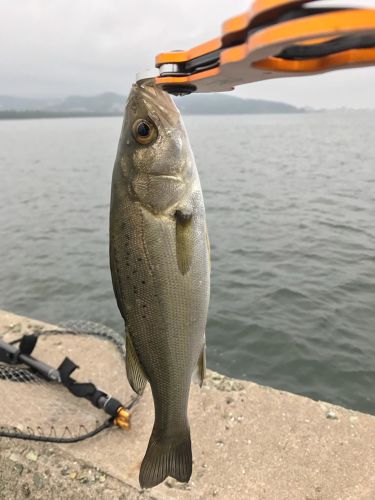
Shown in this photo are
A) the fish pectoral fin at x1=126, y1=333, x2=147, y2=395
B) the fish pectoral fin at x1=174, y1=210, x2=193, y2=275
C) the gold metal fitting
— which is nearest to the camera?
the fish pectoral fin at x1=174, y1=210, x2=193, y2=275

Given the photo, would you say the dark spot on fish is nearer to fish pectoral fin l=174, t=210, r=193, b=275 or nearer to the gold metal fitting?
fish pectoral fin l=174, t=210, r=193, b=275

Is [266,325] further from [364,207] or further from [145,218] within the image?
[364,207]

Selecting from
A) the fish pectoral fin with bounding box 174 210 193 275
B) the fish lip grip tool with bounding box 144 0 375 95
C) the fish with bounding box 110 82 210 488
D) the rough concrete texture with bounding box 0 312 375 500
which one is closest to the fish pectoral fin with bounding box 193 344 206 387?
the fish with bounding box 110 82 210 488

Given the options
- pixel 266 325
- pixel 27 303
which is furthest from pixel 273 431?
pixel 27 303

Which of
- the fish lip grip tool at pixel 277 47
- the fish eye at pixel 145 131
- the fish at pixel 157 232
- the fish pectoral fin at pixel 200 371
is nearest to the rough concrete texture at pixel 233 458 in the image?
the fish pectoral fin at pixel 200 371

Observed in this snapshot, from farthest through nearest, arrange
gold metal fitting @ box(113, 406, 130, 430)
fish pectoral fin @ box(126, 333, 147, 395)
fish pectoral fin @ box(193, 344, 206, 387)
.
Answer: gold metal fitting @ box(113, 406, 130, 430), fish pectoral fin @ box(193, 344, 206, 387), fish pectoral fin @ box(126, 333, 147, 395)

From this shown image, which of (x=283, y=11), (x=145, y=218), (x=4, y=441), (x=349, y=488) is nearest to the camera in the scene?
(x=283, y=11)
